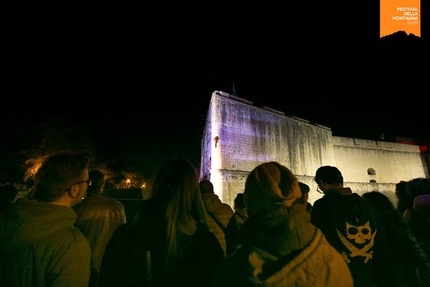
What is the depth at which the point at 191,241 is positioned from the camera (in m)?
1.56

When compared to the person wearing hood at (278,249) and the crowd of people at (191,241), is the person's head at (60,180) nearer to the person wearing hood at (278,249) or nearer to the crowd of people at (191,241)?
the crowd of people at (191,241)

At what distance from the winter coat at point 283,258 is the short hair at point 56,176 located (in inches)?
46.0

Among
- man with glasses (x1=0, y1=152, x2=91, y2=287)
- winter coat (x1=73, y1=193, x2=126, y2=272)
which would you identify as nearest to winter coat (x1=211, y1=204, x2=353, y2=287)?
man with glasses (x1=0, y1=152, x2=91, y2=287)

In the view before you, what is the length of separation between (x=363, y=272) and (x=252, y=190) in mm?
1717

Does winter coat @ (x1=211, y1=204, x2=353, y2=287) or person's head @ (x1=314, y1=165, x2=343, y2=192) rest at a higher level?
person's head @ (x1=314, y1=165, x2=343, y2=192)

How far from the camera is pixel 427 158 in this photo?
84.2 feet

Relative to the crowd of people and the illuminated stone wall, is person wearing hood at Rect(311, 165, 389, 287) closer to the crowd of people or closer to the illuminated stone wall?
the crowd of people

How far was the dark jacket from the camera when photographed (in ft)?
4.69

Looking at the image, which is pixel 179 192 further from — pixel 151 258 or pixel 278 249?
pixel 278 249

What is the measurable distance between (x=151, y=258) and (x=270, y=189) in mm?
956

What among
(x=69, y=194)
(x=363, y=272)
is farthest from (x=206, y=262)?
(x=363, y=272)

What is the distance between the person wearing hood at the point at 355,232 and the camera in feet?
7.00

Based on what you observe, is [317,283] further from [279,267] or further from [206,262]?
[206,262]

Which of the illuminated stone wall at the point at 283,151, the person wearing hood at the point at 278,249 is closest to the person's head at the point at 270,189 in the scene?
the person wearing hood at the point at 278,249
